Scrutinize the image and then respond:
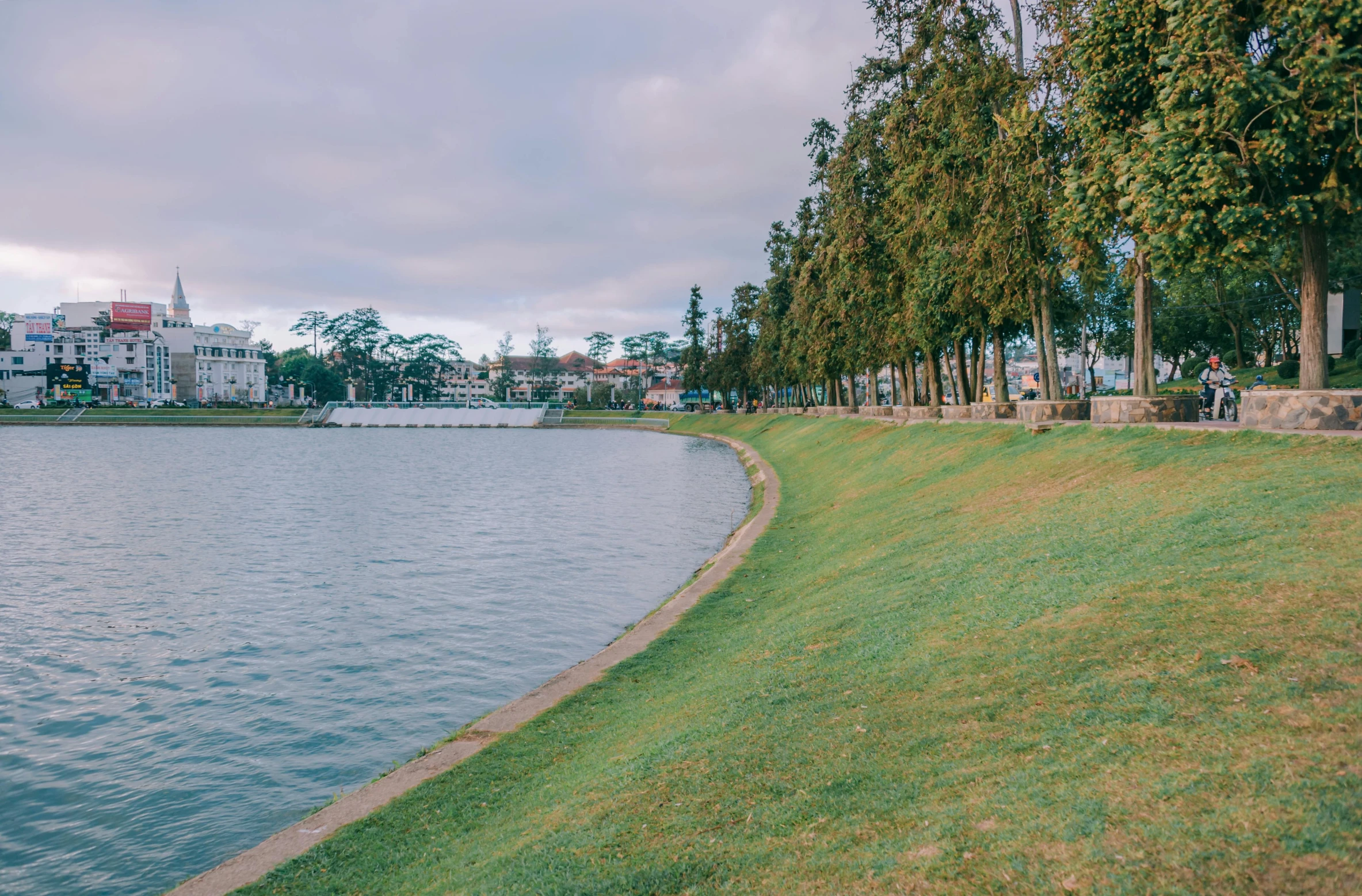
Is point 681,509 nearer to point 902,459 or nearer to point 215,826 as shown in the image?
point 902,459

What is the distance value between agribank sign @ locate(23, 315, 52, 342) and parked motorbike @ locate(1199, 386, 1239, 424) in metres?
176

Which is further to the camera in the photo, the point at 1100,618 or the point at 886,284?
the point at 886,284

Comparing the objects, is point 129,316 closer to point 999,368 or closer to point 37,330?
point 37,330

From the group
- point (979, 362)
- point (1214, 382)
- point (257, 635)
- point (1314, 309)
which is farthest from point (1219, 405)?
point (257, 635)

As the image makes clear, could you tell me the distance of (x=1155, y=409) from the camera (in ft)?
69.3

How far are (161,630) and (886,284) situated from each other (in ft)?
103

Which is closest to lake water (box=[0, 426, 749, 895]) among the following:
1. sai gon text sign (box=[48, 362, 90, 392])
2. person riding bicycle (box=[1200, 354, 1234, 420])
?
person riding bicycle (box=[1200, 354, 1234, 420])

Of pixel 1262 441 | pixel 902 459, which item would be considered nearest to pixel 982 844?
pixel 1262 441

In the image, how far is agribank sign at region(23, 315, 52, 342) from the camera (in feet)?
495

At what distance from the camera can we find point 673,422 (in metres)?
114

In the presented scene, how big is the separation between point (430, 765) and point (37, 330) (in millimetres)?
182364

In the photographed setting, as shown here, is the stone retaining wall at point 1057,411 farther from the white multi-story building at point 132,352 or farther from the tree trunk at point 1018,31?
the white multi-story building at point 132,352

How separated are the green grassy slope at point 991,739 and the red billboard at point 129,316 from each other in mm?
176518

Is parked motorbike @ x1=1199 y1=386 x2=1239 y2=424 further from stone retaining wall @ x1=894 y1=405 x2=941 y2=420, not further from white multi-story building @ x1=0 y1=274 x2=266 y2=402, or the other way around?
white multi-story building @ x1=0 y1=274 x2=266 y2=402
